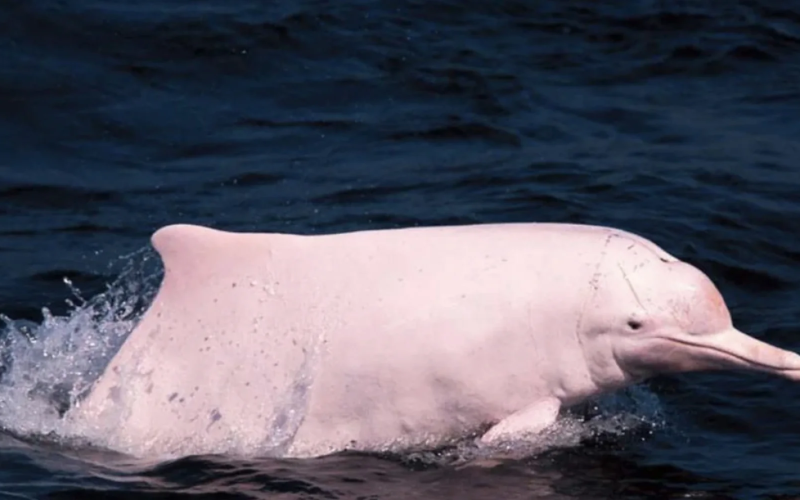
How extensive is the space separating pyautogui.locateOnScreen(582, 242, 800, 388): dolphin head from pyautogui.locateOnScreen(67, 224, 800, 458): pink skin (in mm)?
11

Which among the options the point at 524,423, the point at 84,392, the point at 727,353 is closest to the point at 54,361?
the point at 84,392

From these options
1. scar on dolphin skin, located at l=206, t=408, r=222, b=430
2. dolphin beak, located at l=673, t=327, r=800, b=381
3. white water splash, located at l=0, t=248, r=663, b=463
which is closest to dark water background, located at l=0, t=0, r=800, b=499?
white water splash, located at l=0, t=248, r=663, b=463

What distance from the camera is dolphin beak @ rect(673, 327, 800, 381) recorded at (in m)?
10.2

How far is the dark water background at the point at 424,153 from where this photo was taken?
10.4 metres

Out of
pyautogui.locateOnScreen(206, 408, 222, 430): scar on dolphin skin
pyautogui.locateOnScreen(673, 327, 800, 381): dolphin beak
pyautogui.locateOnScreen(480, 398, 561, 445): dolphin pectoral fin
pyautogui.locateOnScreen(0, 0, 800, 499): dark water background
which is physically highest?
pyautogui.locateOnScreen(0, 0, 800, 499): dark water background

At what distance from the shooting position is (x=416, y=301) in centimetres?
1023

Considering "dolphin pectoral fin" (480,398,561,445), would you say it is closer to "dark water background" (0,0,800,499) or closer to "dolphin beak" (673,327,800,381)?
"dark water background" (0,0,800,499)

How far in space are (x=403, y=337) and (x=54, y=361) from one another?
2.98 meters

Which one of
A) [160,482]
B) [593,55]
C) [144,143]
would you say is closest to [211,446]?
[160,482]

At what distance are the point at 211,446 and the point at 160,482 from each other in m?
0.50

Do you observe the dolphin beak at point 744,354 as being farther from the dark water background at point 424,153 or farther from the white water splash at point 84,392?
the white water splash at point 84,392

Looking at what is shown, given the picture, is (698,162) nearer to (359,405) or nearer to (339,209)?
(339,209)

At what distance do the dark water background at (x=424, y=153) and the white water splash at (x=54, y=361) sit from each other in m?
0.33

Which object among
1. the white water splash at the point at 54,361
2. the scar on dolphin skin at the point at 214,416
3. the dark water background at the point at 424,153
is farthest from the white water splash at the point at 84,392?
the scar on dolphin skin at the point at 214,416
